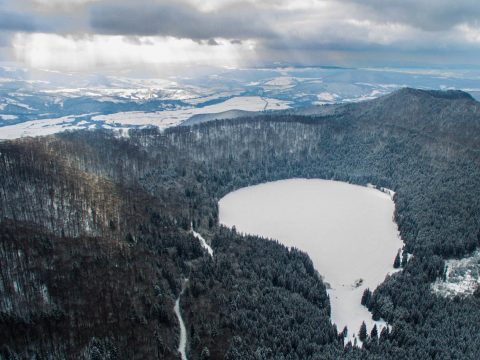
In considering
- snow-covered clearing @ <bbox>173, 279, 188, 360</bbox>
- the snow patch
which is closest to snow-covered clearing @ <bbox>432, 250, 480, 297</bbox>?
the snow patch

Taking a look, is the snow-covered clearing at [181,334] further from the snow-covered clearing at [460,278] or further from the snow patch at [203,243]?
the snow-covered clearing at [460,278]

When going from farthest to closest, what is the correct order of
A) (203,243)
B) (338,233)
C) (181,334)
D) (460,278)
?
Answer: (338,233)
(203,243)
(460,278)
(181,334)

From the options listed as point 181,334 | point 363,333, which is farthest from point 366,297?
point 181,334

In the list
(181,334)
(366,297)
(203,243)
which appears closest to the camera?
(181,334)

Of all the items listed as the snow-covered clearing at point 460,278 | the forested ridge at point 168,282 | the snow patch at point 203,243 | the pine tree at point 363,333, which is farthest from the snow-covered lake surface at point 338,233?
the snow patch at point 203,243

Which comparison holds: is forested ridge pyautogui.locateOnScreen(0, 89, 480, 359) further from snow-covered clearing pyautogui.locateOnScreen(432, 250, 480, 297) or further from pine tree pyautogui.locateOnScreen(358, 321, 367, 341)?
snow-covered clearing pyautogui.locateOnScreen(432, 250, 480, 297)

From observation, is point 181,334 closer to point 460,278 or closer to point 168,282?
point 168,282

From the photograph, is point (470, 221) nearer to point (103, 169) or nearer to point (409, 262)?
point (409, 262)

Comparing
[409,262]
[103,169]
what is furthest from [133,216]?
[409,262]
